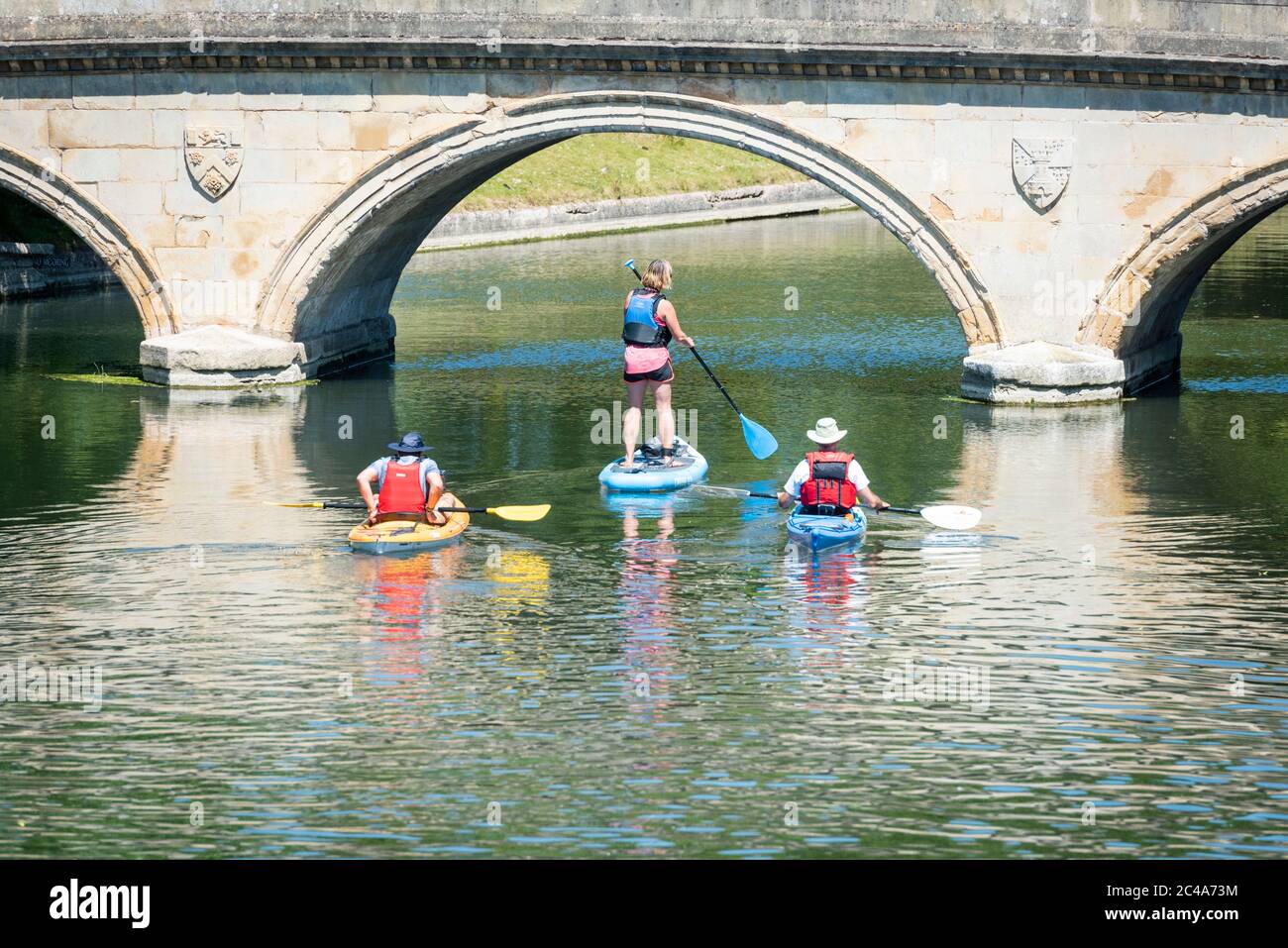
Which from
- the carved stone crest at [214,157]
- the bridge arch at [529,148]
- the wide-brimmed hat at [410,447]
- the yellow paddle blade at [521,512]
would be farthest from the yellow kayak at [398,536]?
the carved stone crest at [214,157]

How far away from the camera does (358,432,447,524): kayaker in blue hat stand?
51.3 ft

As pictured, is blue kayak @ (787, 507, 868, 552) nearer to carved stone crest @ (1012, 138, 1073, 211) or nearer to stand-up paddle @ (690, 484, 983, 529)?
stand-up paddle @ (690, 484, 983, 529)

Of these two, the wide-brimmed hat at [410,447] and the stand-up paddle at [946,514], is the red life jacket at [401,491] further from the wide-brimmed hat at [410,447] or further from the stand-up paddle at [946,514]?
the stand-up paddle at [946,514]

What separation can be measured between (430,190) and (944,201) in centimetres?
625

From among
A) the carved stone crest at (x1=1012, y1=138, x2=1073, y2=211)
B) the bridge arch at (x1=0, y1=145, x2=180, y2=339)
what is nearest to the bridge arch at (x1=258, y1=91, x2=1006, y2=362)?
the carved stone crest at (x1=1012, y1=138, x2=1073, y2=211)

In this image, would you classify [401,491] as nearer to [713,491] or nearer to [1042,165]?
[713,491]

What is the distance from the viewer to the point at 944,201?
2177cm

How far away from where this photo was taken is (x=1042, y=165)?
2148 cm

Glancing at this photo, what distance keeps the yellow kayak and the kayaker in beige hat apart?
278cm

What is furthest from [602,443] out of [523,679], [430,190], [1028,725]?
[1028,725]

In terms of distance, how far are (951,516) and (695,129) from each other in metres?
7.77

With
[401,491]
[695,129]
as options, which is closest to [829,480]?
[401,491]

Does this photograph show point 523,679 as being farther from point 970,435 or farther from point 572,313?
point 572,313
